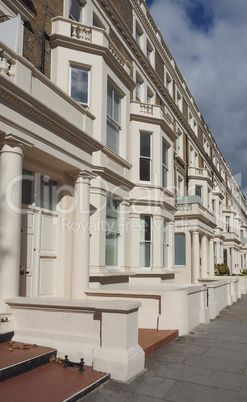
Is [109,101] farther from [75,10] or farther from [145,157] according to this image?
[145,157]

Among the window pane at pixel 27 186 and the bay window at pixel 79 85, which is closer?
the window pane at pixel 27 186

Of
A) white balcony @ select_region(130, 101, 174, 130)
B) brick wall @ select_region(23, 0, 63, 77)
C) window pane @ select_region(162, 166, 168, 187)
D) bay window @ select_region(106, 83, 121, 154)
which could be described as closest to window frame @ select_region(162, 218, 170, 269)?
window pane @ select_region(162, 166, 168, 187)

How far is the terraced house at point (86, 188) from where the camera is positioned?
6.25 meters

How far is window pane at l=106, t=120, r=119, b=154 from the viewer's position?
11.8 meters

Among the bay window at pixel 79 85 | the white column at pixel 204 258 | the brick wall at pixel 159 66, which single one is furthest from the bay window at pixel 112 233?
the white column at pixel 204 258

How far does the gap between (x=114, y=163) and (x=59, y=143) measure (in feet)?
12.9

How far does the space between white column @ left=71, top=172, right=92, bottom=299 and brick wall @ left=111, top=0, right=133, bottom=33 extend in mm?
10058

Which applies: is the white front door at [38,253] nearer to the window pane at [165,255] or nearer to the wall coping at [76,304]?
the wall coping at [76,304]

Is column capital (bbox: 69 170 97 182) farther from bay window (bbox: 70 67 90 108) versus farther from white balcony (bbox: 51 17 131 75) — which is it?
white balcony (bbox: 51 17 131 75)

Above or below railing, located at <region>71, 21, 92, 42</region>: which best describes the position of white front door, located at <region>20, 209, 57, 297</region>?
below

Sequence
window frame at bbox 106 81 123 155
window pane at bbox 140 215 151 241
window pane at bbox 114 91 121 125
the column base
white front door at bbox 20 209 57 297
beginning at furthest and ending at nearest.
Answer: window pane at bbox 140 215 151 241 → window pane at bbox 114 91 121 125 → window frame at bbox 106 81 123 155 → white front door at bbox 20 209 57 297 → the column base

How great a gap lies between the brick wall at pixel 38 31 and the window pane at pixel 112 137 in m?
2.49

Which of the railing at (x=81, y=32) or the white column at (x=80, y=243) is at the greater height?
the railing at (x=81, y=32)

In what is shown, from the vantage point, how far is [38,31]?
1053cm
